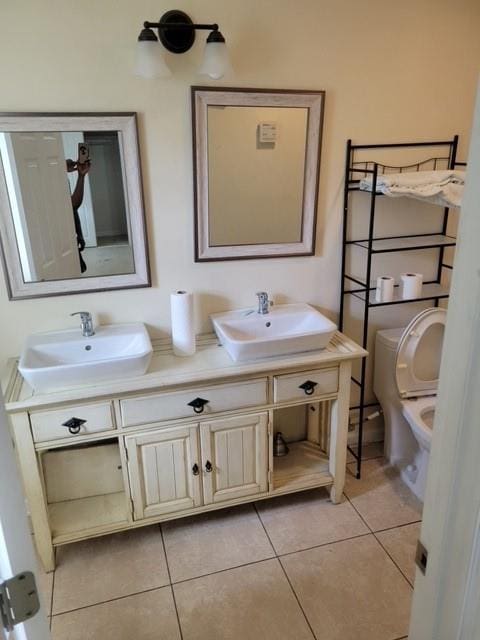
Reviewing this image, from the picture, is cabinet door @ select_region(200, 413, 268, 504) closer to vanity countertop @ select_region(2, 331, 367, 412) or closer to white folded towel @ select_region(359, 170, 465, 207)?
vanity countertop @ select_region(2, 331, 367, 412)

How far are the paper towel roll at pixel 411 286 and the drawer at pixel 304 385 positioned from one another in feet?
1.94

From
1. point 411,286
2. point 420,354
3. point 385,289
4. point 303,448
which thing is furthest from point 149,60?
point 303,448

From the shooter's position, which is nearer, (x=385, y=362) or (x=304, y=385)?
(x=304, y=385)

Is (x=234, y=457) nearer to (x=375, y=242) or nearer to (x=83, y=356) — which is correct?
(x=83, y=356)

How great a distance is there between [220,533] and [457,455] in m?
1.75

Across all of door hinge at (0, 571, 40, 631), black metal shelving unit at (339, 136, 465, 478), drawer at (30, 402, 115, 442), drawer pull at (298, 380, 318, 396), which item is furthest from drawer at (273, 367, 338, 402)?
door hinge at (0, 571, 40, 631)

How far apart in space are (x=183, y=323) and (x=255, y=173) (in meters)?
0.78

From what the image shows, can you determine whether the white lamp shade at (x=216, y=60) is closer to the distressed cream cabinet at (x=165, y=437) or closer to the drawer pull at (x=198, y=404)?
the distressed cream cabinet at (x=165, y=437)

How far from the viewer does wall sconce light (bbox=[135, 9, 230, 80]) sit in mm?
1843

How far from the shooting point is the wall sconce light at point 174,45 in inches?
72.6

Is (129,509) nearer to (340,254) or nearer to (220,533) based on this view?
(220,533)

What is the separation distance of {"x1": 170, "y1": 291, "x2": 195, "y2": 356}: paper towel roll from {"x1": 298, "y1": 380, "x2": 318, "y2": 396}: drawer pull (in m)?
0.52

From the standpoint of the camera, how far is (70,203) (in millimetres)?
2059

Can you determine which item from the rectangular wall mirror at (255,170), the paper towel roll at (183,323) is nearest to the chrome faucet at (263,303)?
the rectangular wall mirror at (255,170)
